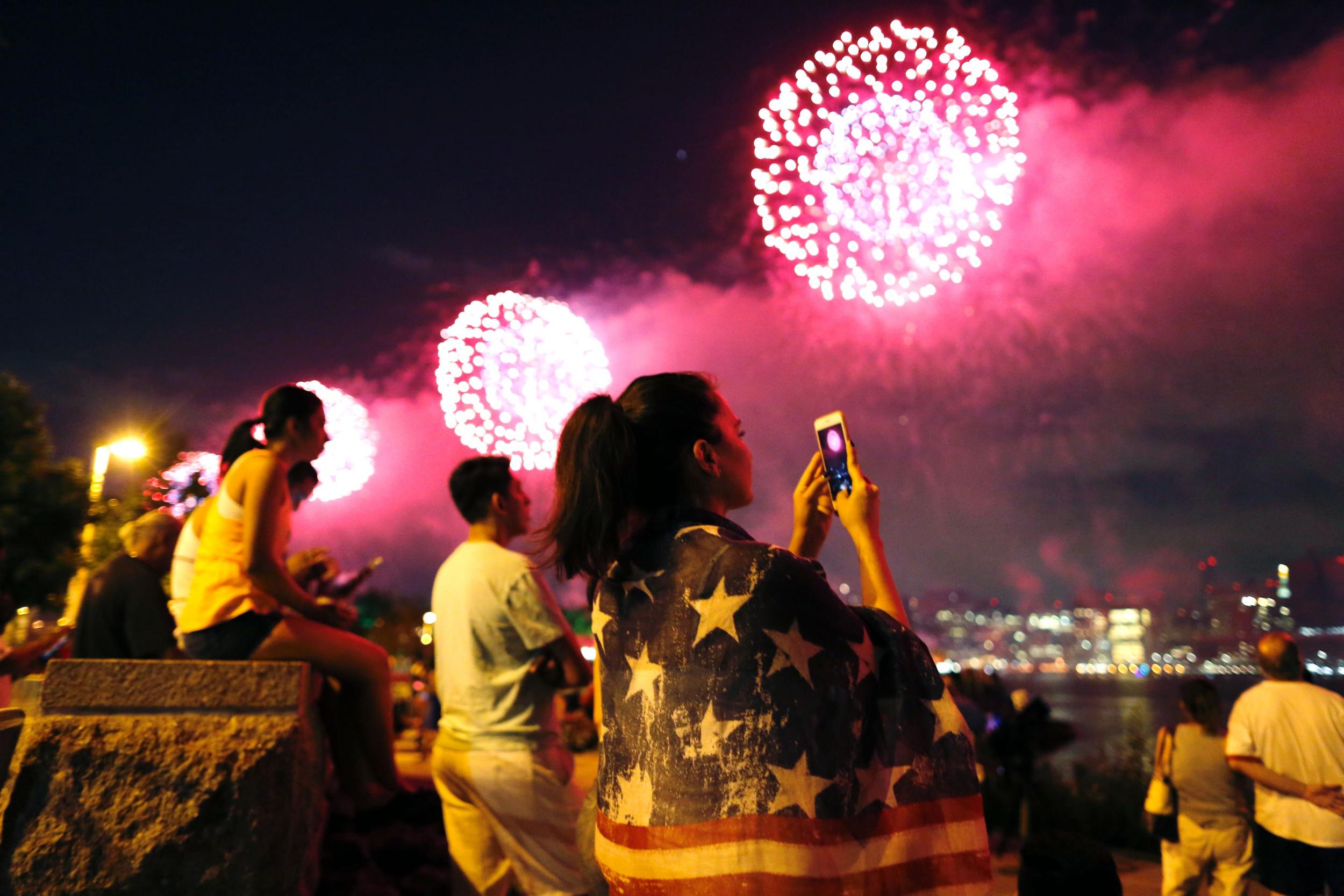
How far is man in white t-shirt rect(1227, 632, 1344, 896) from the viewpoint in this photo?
4402 millimetres

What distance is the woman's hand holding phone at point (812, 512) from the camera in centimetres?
250

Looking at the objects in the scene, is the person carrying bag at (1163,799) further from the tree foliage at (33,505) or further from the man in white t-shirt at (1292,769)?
the tree foliage at (33,505)

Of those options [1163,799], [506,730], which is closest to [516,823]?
[506,730]

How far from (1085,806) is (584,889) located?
9549mm

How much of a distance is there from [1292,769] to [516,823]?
3.99m

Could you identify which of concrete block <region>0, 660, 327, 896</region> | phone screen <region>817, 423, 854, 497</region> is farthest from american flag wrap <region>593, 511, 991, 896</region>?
concrete block <region>0, 660, 327, 896</region>

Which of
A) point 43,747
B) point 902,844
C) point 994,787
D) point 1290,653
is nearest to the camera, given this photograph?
point 902,844

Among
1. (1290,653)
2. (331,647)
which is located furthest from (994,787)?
(331,647)

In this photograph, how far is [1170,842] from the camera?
5.95m

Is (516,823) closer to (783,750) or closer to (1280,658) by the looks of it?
(783,750)

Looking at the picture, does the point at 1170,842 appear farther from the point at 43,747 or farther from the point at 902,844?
the point at 43,747

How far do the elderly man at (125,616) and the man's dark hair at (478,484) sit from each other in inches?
75.8

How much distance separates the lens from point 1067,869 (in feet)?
7.99

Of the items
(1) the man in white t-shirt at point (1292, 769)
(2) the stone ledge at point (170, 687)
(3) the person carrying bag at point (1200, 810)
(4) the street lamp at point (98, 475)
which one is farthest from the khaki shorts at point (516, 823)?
(4) the street lamp at point (98, 475)
